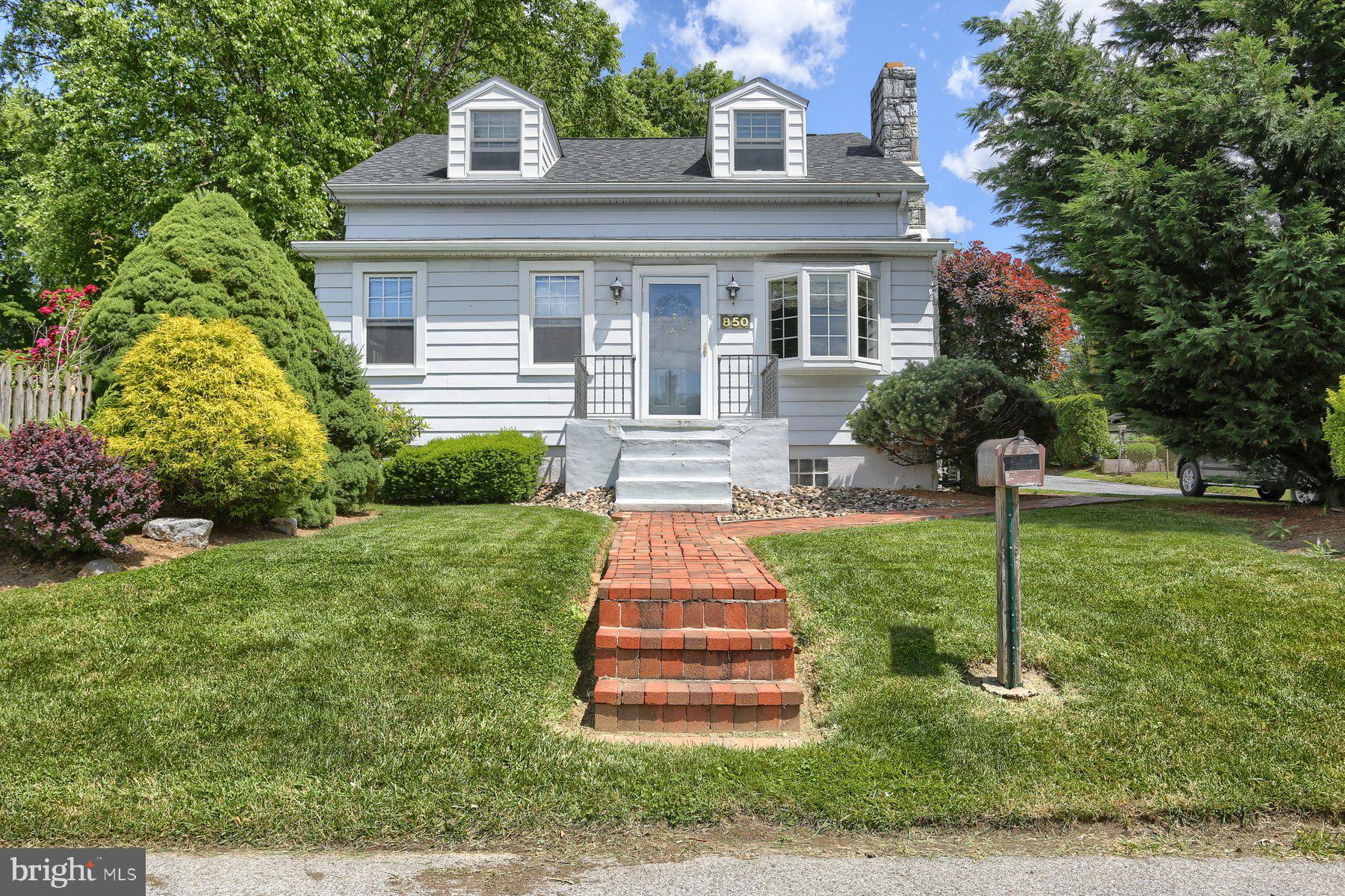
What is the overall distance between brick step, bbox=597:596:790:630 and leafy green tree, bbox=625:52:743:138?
25.2 meters

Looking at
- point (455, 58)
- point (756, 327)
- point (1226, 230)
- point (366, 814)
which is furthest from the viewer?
point (455, 58)

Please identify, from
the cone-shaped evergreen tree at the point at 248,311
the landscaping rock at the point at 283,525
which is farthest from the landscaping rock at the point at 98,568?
the cone-shaped evergreen tree at the point at 248,311

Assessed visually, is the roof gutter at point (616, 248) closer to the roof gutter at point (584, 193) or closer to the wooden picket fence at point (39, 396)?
the roof gutter at point (584, 193)

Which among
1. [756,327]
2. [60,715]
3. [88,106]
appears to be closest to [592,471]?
[756,327]

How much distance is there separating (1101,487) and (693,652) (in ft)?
51.1

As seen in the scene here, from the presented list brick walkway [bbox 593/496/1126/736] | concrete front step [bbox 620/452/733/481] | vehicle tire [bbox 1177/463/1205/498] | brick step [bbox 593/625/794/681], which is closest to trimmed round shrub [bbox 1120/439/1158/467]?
vehicle tire [bbox 1177/463/1205/498]

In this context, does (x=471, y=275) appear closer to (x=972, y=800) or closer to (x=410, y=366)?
(x=410, y=366)

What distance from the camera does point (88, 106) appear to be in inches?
546

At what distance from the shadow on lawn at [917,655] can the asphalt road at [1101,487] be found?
36.6 feet

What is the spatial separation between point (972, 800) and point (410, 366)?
1023 cm

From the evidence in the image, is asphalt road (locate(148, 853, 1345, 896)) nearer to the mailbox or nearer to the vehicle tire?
the mailbox

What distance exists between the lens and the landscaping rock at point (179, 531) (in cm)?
562

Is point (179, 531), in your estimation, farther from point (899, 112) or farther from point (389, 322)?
point (899, 112)

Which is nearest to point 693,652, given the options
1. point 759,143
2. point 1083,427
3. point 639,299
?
point 639,299
